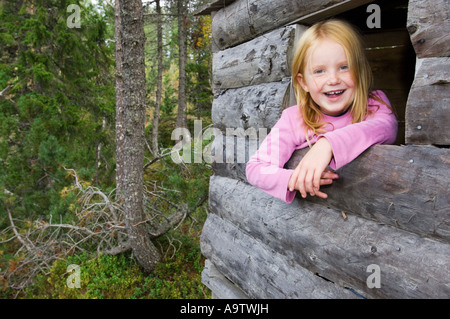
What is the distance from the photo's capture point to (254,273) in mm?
2334

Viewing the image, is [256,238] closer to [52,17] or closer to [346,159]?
[346,159]

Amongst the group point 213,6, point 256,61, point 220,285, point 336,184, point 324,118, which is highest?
point 213,6

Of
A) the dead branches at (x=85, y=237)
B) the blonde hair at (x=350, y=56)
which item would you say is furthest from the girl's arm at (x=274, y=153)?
the dead branches at (x=85, y=237)

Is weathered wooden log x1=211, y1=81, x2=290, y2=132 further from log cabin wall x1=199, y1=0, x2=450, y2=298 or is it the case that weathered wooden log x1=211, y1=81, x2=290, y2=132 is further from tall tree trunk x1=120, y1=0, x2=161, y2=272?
tall tree trunk x1=120, y1=0, x2=161, y2=272

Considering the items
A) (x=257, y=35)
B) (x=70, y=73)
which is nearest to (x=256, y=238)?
(x=257, y=35)

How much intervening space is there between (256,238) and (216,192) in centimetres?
69

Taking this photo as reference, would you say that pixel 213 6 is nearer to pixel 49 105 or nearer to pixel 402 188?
pixel 402 188

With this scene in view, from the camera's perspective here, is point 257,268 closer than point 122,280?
Yes

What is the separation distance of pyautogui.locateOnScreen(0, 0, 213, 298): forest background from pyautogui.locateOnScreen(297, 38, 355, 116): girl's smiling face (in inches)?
161

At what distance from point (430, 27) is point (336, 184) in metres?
0.78

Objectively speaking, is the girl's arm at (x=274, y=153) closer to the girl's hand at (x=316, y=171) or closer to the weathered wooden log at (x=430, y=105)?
the girl's hand at (x=316, y=171)

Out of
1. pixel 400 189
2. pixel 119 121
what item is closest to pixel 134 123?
pixel 119 121

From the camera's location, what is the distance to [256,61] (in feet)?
7.70

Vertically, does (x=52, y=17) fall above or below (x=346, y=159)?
above
